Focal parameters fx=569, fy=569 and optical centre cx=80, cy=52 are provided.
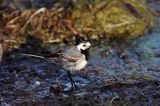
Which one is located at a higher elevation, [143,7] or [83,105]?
[143,7]

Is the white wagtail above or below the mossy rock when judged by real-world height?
below

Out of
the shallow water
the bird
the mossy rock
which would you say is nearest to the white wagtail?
the bird

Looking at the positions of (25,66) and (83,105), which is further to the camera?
(25,66)

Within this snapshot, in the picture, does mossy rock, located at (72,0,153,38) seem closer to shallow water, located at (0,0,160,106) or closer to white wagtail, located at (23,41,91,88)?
shallow water, located at (0,0,160,106)

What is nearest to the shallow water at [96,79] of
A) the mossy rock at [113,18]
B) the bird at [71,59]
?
the bird at [71,59]

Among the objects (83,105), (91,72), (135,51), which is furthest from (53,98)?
(135,51)

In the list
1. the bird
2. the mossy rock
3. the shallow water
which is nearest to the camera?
the shallow water

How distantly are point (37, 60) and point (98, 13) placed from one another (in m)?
2.23

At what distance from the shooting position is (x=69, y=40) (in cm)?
1127

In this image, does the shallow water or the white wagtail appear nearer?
the shallow water

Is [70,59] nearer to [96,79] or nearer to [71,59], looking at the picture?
[71,59]

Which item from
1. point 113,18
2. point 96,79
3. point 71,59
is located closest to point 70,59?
point 71,59

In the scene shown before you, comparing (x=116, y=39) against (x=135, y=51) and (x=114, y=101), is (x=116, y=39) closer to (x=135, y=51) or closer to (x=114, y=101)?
(x=135, y=51)

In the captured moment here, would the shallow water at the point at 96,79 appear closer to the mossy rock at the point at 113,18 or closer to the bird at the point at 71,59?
the bird at the point at 71,59
